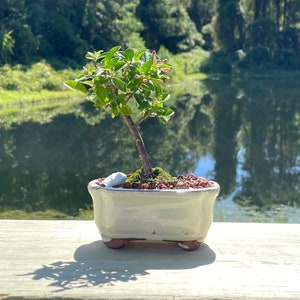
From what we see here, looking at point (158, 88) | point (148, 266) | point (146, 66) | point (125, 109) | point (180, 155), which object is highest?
point (146, 66)

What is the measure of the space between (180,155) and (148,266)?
8788 millimetres

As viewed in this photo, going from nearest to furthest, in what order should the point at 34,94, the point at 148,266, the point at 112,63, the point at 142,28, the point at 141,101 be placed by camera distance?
the point at 148,266 → the point at 112,63 → the point at 141,101 → the point at 34,94 → the point at 142,28

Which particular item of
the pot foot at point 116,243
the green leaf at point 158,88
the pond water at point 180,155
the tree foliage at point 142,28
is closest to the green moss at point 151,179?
the pot foot at point 116,243

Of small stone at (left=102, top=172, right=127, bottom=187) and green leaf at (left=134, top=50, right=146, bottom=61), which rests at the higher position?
green leaf at (left=134, top=50, right=146, bottom=61)

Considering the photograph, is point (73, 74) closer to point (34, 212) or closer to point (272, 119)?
point (272, 119)

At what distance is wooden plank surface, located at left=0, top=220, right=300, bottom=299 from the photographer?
2500mm

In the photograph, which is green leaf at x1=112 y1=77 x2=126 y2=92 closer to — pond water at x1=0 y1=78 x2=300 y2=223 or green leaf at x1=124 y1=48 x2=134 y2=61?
green leaf at x1=124 y1=48 x2=134 y2=61

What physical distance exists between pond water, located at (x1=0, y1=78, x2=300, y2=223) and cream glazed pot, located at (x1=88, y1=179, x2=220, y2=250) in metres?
3.98

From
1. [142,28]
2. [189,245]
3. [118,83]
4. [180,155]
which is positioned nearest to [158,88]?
[118,83]

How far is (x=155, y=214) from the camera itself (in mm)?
3010

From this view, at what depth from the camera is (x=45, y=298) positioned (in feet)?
8.01

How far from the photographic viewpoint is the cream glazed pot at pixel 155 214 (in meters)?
2.98

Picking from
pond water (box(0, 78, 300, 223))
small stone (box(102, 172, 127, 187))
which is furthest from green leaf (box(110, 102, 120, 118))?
pond water (box(0, 78, 300, 223))

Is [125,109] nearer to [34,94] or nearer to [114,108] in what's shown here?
[114,108]
